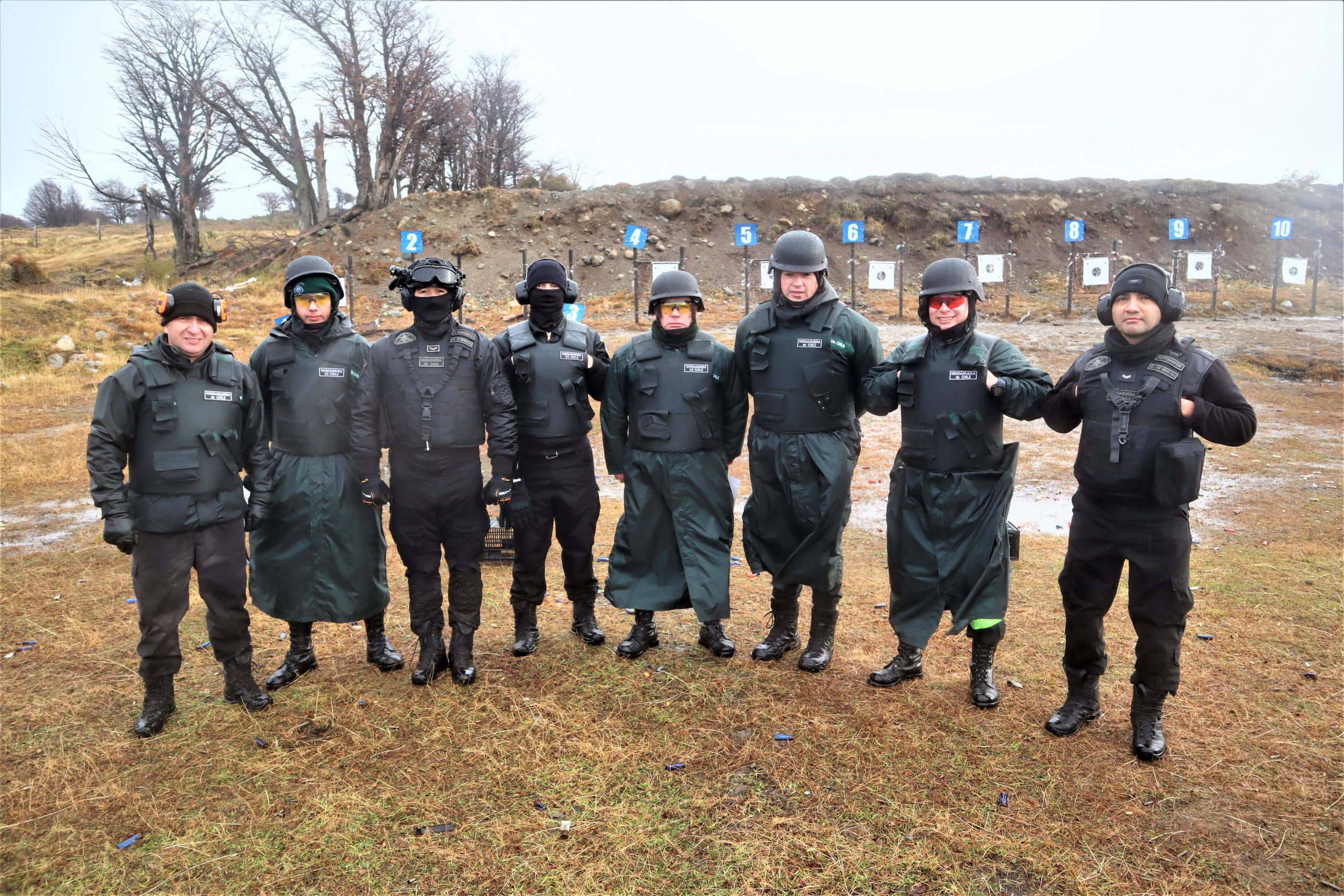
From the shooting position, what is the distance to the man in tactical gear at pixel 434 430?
4418 millimetres

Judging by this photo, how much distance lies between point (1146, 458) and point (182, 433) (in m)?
4.48

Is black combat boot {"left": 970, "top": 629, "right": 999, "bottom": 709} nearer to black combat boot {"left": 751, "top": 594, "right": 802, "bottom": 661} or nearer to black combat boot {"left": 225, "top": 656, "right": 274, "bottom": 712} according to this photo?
black combat boot {"left": 751, "top": 594, "right": 802, "bottom": 661}

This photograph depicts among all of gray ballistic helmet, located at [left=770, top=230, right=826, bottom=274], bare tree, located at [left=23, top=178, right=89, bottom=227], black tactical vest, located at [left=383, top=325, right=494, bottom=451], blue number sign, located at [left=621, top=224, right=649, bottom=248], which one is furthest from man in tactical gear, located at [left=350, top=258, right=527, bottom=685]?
bare tree, located at [left=23, top=178, right=89, bottom=227]

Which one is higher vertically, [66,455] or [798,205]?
[798,205]

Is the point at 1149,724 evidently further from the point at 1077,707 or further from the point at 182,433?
the point at 182,433

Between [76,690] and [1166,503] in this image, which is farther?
[76,690]

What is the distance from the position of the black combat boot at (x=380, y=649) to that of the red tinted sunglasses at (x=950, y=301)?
358cm

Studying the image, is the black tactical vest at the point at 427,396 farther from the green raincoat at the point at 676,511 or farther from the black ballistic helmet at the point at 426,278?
the green raincoat at the point at 676,511

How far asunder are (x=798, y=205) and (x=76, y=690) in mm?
30882

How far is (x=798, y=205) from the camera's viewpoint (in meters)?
32.4

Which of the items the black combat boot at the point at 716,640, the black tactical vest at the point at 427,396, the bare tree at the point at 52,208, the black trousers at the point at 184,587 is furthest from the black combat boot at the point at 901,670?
the bare tree at the point at 52,208

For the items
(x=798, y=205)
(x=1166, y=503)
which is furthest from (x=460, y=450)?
(x=798, y=205)

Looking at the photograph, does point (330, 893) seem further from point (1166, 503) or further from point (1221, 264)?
point (1221, 264)

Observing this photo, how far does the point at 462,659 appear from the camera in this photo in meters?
4.71
